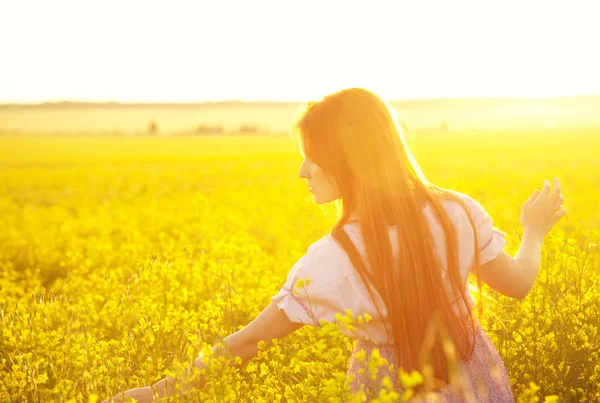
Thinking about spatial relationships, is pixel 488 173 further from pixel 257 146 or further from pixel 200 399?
pixel 257 146

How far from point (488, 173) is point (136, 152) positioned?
27506 mm

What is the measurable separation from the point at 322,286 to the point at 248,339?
1.41ft

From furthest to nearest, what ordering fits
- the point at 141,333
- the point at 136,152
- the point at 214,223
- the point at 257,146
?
the point at 257,146 → the point at 136,152 → the point at 214,223 → the point at 141,333

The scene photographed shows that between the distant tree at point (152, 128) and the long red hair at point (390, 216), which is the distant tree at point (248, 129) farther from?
the long red hair at point (390, 216)

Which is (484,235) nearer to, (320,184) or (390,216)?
(390,216)

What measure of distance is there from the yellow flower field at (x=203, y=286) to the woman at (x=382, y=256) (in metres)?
0.19

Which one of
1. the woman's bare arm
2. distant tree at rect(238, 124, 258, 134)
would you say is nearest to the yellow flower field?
the woman's bare arm

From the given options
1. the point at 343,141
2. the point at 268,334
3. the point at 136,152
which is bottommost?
the point at 136,152

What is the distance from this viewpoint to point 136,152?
42.2 metres

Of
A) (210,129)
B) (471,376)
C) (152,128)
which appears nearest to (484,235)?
(471,376)

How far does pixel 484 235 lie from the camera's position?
2834 millimetres

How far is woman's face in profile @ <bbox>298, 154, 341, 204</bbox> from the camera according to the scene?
8.92ft

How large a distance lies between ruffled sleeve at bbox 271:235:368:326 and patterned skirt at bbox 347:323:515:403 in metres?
0.25

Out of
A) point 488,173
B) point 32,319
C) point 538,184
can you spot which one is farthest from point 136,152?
point 32,319
